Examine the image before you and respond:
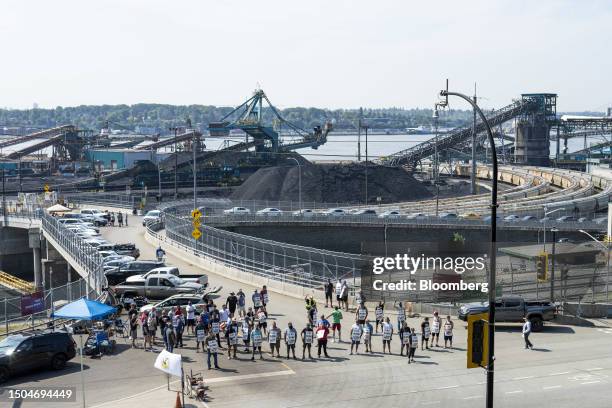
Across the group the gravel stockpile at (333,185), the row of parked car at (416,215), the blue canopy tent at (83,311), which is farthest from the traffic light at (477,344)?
the gravel stockpile at (333,185)

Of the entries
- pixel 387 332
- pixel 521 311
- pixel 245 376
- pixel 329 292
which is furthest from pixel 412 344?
pixel 329 292

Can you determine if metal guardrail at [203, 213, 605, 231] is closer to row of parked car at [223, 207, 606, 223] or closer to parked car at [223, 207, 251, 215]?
row of parked car at [223, 207, 606, 223]

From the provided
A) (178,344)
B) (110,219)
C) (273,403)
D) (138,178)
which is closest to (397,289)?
Answer: (178,344)

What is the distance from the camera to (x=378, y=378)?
22.1 metres

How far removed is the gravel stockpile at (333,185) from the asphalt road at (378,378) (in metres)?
70.1

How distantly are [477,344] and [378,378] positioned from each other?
326 inches

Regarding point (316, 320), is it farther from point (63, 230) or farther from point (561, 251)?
point (63, 230)

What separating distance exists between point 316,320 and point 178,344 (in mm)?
4590

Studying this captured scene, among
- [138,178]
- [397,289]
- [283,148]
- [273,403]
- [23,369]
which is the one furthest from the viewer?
[283,148]

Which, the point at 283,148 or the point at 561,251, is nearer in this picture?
the point at 561,251

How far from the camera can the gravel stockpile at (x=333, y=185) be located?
96.6 meters

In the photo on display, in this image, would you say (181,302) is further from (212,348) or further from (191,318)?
(212,348)

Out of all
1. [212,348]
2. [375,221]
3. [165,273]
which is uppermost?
[212,348]

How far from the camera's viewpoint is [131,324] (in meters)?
25.9
